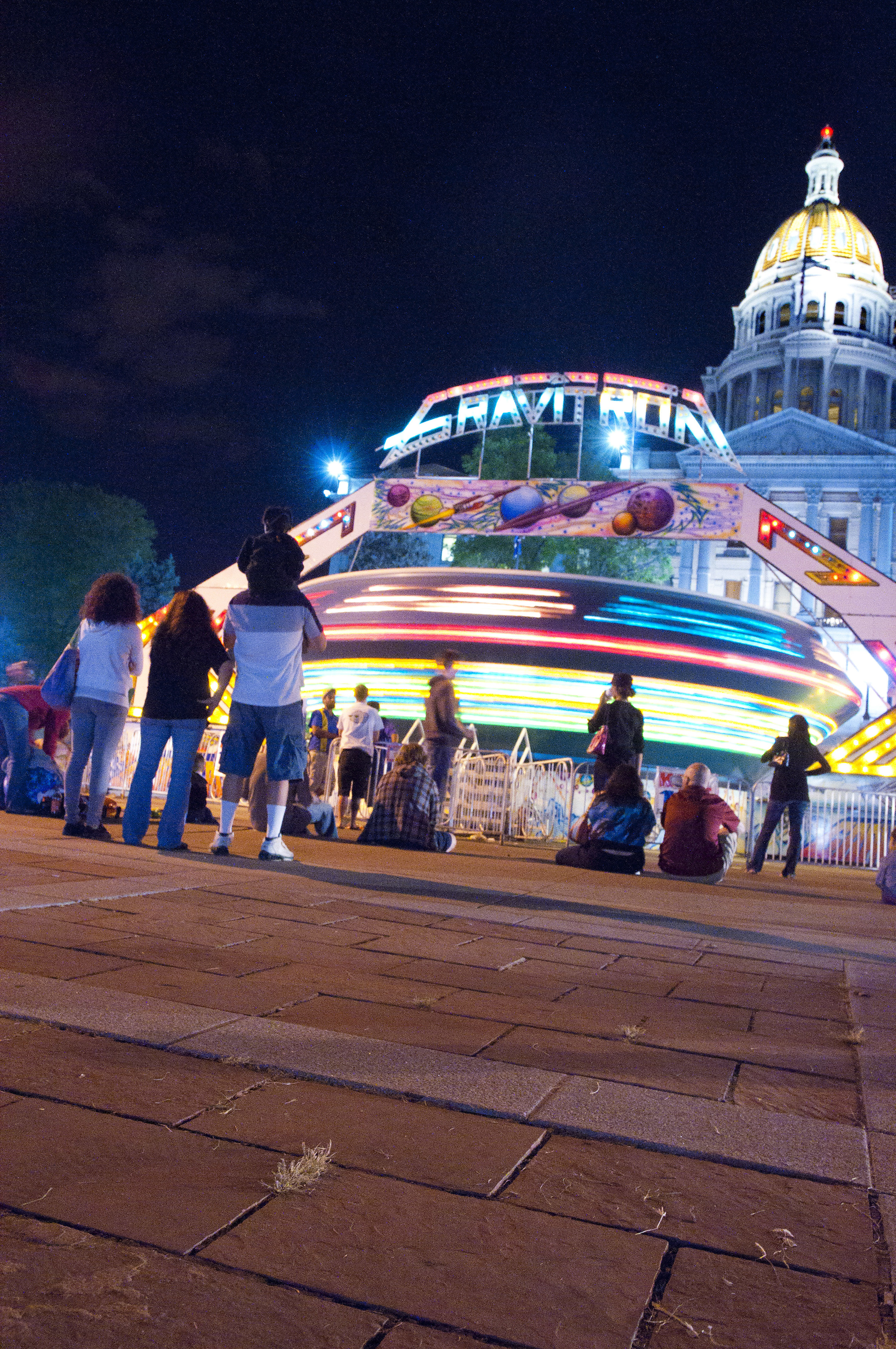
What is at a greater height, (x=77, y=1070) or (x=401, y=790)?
(x=401, y=790)

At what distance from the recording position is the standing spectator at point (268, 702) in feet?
21.2

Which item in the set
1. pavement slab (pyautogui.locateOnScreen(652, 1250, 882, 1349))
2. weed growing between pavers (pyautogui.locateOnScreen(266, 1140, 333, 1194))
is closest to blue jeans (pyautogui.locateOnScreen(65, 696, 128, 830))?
weed growing between pavers (pyautogui.locateOnScreen(266, 1140, 333, 1194))

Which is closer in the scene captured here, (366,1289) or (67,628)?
(366,1289)

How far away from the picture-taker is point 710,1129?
2.10m

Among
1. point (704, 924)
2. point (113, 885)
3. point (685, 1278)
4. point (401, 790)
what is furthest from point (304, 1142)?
point (401, 790)

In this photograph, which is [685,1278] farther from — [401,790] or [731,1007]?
[401,790]

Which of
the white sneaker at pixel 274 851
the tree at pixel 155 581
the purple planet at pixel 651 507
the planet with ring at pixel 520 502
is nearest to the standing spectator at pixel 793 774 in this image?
the white sneaker at pixel 274 851

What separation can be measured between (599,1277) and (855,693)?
90.7 ft

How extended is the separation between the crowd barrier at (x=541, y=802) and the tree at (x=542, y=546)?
36.1m

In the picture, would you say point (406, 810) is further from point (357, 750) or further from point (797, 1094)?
point (797, 1094)

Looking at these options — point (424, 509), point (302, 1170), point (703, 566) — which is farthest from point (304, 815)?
point (703, 566)

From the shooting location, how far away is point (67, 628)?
5297 centimetres

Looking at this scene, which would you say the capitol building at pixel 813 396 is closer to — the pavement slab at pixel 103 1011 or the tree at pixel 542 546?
the tree at pixel 542 546

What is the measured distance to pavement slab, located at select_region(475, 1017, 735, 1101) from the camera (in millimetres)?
2416
